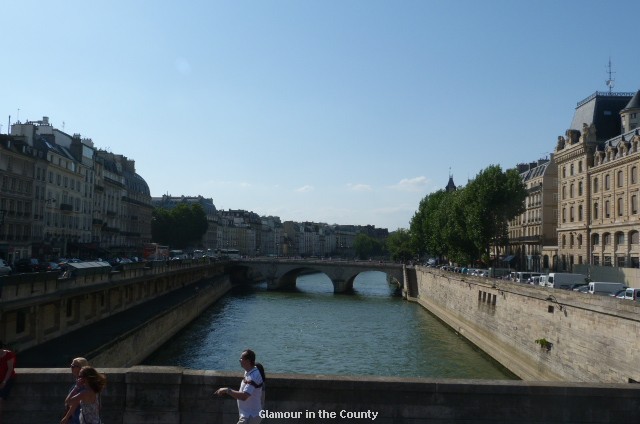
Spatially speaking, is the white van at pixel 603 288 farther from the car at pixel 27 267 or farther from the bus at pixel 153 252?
the bus at pixel 153 252

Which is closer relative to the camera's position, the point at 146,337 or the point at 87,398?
the point at 87,398

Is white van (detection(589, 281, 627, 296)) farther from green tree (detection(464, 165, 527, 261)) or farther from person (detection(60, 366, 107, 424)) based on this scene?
person (detection(60, 366, 107, 424))

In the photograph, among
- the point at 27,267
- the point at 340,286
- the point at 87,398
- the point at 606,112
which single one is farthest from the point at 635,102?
the point at 87,398

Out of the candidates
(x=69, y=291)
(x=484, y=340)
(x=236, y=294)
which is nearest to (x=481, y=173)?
(x=484, y=340)

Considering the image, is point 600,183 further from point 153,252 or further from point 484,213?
point 153,252

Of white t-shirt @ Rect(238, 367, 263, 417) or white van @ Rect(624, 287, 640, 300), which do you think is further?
white van @ Rect(624, 287, 640, 300)

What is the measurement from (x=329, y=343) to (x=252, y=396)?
3371 cm

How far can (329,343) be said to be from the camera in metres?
41.2

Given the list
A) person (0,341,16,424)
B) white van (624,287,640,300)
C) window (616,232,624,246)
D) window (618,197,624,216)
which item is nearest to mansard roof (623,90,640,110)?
window (618,197,624,216)

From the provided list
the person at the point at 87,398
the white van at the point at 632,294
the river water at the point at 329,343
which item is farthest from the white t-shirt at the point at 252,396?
the white van at the point at 632,294

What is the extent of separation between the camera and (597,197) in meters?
53.2

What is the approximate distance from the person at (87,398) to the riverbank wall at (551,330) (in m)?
19.0

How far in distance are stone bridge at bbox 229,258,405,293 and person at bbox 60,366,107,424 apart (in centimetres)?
7686

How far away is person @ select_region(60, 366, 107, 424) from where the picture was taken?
24.4ft
